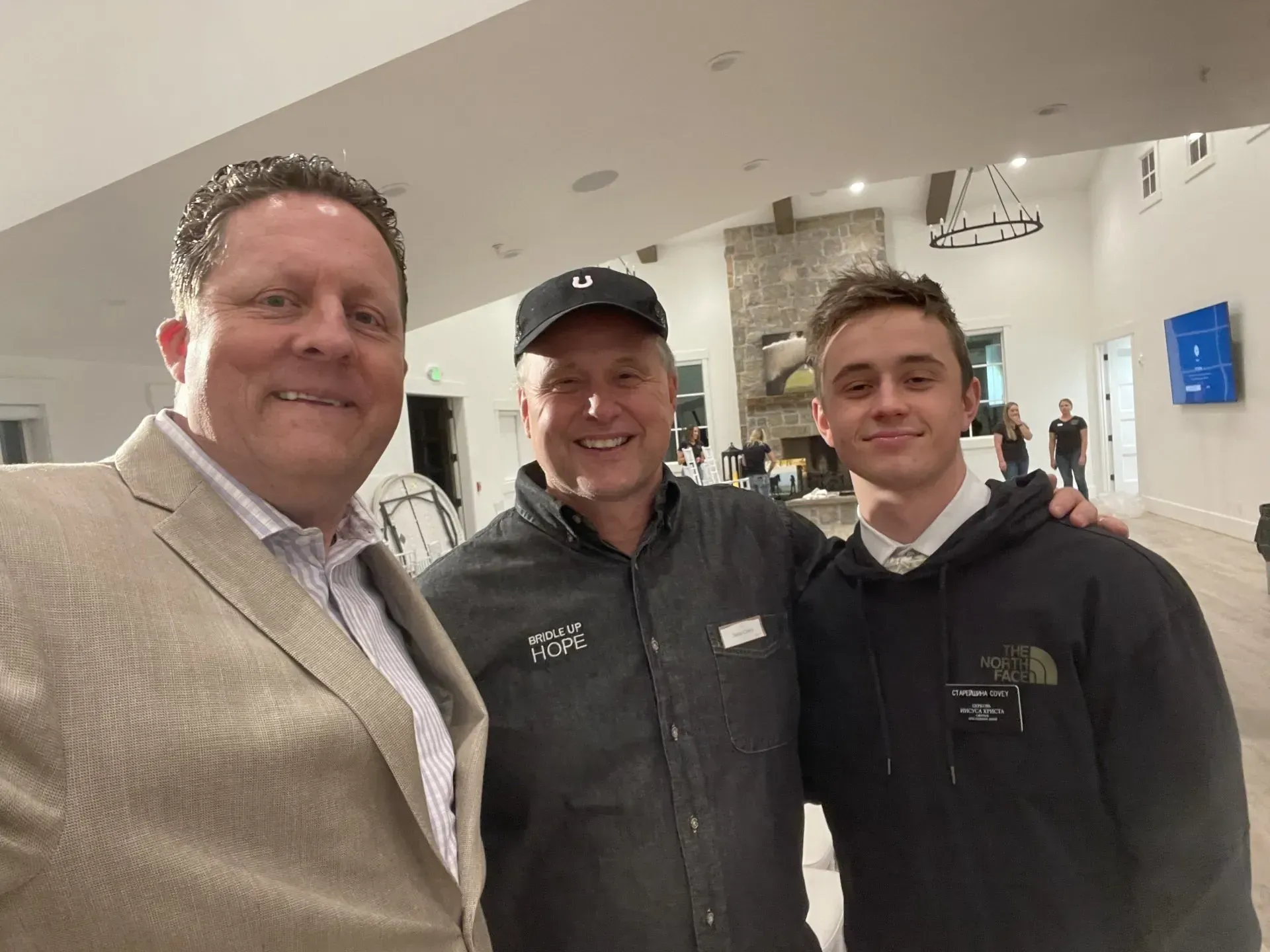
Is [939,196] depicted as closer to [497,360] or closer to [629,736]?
[497,360]

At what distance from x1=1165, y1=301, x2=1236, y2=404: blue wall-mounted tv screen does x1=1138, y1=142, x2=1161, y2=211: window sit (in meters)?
1.66

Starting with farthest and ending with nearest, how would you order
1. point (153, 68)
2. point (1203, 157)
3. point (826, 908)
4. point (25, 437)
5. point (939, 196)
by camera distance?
1. point (939, 196)
2. point (1203, 157)
3. point (25, 437)
4. point (153, 68)
5. point (826, 908)

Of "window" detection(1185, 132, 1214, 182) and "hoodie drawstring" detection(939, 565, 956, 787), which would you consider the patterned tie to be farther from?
"window" detection(1185, 132, 1214, 182)

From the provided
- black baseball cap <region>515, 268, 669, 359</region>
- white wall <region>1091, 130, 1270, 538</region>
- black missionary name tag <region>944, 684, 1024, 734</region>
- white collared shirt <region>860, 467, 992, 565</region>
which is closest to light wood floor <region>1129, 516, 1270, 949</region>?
white wall <region>1091, 130, 1270, 538</region>

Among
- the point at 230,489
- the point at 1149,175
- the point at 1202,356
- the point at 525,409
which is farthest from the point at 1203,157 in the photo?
the point at 230,489

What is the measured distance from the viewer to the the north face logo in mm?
1156

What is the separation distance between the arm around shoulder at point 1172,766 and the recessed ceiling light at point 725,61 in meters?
2.39

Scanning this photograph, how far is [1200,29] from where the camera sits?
9.67 ft

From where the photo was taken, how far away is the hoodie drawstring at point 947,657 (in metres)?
1.19

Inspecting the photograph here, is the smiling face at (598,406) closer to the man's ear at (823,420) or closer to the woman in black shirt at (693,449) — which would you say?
the man's ear at (823,420)

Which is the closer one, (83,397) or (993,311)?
(83,397)

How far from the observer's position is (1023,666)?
3.84ft

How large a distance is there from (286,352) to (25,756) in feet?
1.59

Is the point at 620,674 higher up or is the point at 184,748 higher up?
the point at 184,748
